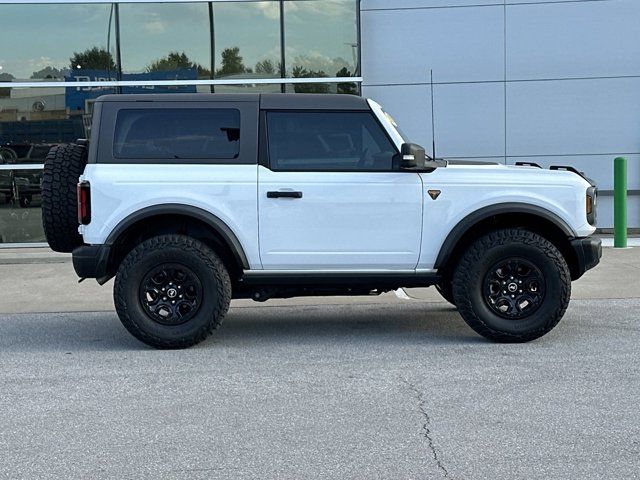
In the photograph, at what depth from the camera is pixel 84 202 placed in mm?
6934

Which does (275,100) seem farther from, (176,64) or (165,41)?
(165,41)

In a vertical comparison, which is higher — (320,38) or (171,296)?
(320,38)

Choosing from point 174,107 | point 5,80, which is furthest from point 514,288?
point 5,80

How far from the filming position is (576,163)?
14.4m

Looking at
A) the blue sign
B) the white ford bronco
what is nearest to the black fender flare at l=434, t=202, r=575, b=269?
the white ford bronco

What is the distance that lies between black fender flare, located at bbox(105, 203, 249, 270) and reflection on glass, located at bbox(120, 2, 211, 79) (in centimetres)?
→ 800

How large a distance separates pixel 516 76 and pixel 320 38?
317 cm

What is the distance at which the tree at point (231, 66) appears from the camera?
1456cm

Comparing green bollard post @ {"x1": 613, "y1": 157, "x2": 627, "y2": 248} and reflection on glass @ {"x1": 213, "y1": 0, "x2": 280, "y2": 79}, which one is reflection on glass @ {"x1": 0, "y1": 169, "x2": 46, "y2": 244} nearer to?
reflection on glass @ {"x1": 213, "y1": 0, "x2": 280, "y2": 79}

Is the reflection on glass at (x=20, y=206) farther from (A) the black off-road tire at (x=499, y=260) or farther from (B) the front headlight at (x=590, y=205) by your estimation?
(B) the front headlight at (x=590, y=205)

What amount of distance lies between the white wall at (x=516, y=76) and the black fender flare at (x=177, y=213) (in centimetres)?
793

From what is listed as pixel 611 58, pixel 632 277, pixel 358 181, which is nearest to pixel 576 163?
pixel 611 58

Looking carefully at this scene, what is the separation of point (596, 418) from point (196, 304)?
3.18m

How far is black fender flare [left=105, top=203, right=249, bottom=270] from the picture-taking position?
22.7 feet
